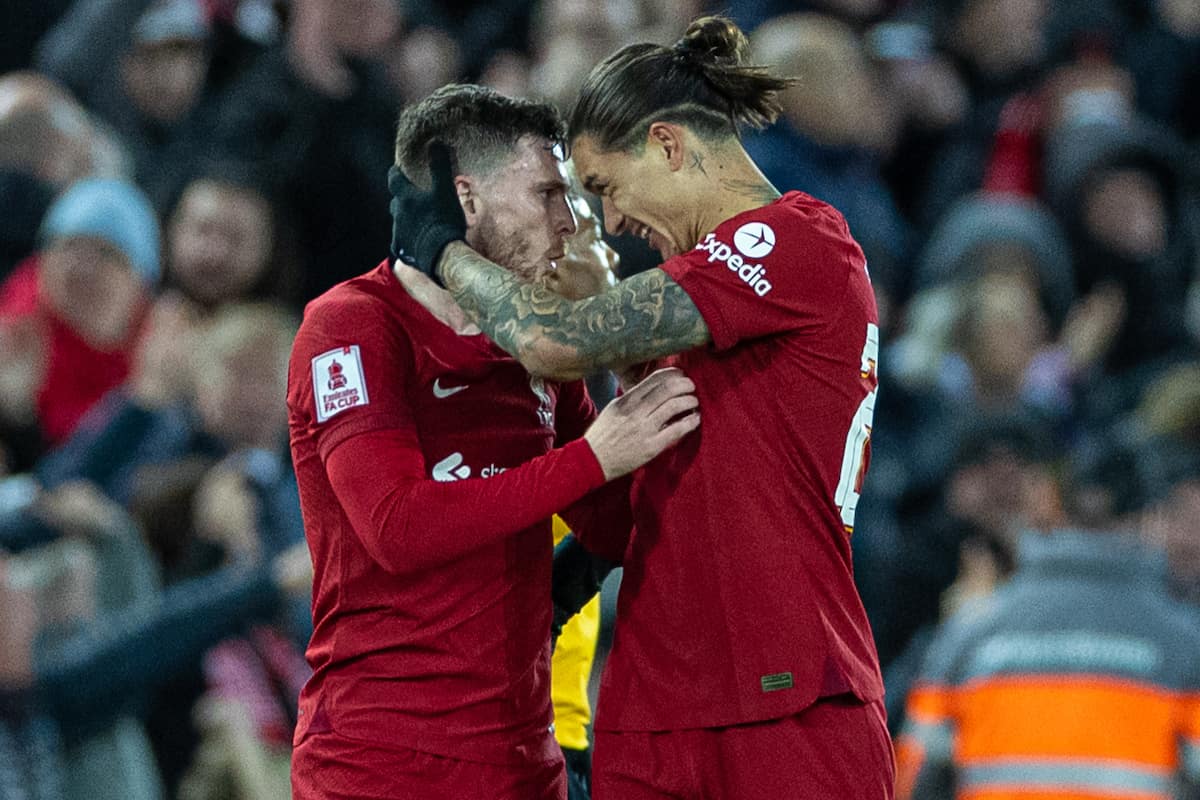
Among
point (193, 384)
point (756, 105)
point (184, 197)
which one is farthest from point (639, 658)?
point (184, 197)

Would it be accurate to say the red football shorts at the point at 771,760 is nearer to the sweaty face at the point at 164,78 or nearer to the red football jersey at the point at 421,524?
the red football jersey at the point at 421,524

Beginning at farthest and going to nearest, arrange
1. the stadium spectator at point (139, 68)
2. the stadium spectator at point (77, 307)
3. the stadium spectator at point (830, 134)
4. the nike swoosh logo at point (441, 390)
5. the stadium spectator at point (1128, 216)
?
1. the stadium spectator at point (1128, 216)
2. the stadium spectator at point (830, 134)
3. the stadium spectator at point (139, 68)
4. the stadium spectator at point (77, 307)
5. the nike swoosh logo at point (441, 390)

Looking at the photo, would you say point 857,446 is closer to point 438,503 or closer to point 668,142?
point 668,142

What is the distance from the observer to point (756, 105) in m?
3.36

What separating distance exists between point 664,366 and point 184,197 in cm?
412

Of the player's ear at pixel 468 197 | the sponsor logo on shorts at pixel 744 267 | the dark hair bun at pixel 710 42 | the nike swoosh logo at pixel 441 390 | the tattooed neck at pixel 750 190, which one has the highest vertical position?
the dark hair bun at pixel 710 42

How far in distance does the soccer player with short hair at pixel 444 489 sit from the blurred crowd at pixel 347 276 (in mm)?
2106

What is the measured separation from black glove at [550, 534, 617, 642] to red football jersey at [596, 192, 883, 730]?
446mm

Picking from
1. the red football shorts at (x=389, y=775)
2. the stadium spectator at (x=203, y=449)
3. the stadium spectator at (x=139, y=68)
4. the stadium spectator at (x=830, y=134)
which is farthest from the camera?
the stadium spectator at (x=830, y=134)

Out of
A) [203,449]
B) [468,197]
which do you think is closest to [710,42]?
[468,197]

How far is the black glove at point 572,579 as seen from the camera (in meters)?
3.71

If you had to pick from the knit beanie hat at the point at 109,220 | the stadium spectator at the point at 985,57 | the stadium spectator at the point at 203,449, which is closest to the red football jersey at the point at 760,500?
the stadium spectator at the point at 203,449

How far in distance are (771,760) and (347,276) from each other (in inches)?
173

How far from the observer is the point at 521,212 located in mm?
3371
